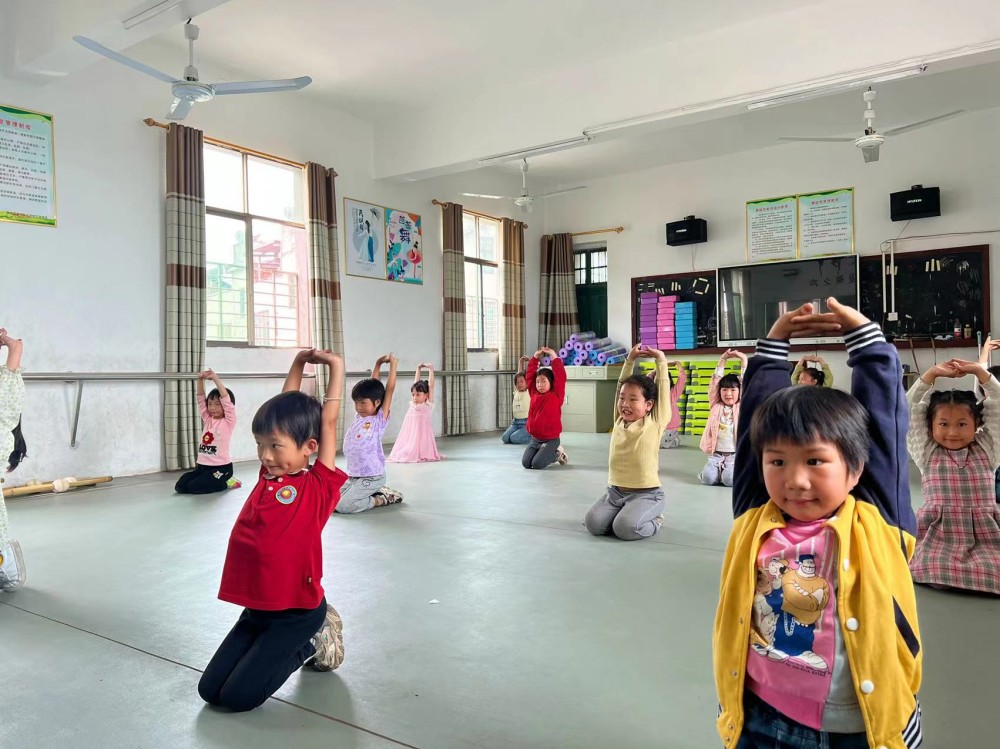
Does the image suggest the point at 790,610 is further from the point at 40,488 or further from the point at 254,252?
the point at 254,252

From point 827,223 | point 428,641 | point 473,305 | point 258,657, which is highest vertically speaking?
point 827,223

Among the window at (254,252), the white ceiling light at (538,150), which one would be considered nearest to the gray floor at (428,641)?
the window at (254,252)

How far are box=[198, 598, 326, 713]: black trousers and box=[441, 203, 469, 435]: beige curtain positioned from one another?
6895mm

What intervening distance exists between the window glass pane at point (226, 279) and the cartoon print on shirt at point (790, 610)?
6029 mm

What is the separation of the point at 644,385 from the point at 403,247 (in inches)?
207

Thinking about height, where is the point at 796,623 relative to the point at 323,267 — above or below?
below

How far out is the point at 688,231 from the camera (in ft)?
29.9

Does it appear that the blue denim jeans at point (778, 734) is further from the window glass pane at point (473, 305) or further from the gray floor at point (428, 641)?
the window glass pane at point (473, 305)

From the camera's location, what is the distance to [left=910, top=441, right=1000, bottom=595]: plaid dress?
2584 millimetres

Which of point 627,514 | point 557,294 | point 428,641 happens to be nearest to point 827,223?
point 557,294

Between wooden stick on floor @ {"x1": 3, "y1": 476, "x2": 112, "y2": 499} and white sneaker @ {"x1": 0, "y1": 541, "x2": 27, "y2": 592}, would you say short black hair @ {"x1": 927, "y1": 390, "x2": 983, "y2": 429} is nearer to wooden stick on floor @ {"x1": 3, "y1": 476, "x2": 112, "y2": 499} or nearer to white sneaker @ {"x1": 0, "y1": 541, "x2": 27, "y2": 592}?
white sneaker @ {"x1": 0, "y1": 541, "x2": 27, "y2": 592}

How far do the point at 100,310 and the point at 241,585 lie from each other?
4572 mm

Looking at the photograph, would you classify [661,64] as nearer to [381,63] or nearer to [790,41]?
[790,41]

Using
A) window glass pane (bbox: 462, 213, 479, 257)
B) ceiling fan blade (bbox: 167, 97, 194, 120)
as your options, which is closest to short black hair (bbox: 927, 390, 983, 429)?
ceiling fan blade (bbox: 167, 97, 194, 120)
